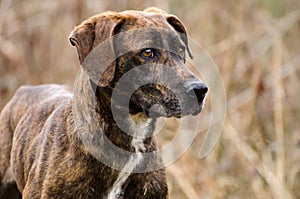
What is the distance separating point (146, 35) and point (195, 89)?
0.52 meters

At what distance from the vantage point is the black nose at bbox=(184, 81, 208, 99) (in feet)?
13.5

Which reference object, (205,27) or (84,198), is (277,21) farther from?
(84,198)

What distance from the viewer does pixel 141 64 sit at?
4.35m

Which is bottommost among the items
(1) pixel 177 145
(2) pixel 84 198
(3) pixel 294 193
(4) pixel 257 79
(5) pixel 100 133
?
(3) pixel 294 193

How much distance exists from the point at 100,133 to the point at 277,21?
3898 millimetres

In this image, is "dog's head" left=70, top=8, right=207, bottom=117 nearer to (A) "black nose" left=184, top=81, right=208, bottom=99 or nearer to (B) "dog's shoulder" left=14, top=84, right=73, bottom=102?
(A) "black nose" left=184, top=81, right=208, bottom=99

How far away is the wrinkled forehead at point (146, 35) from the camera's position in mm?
4375

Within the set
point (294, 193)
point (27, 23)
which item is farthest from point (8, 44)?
point (294, 193)

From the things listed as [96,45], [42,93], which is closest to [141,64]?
[96,45]

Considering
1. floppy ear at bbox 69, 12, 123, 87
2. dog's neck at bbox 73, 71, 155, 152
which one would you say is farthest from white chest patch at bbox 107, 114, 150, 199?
floppy ear at bbox 69, 12, 123, 87

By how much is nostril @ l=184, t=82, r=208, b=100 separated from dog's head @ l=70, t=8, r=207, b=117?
0.03 m

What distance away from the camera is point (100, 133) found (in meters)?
4.48

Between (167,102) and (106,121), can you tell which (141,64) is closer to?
(167,102)

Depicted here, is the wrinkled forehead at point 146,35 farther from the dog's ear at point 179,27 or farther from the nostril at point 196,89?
the nostril at point 196,89
